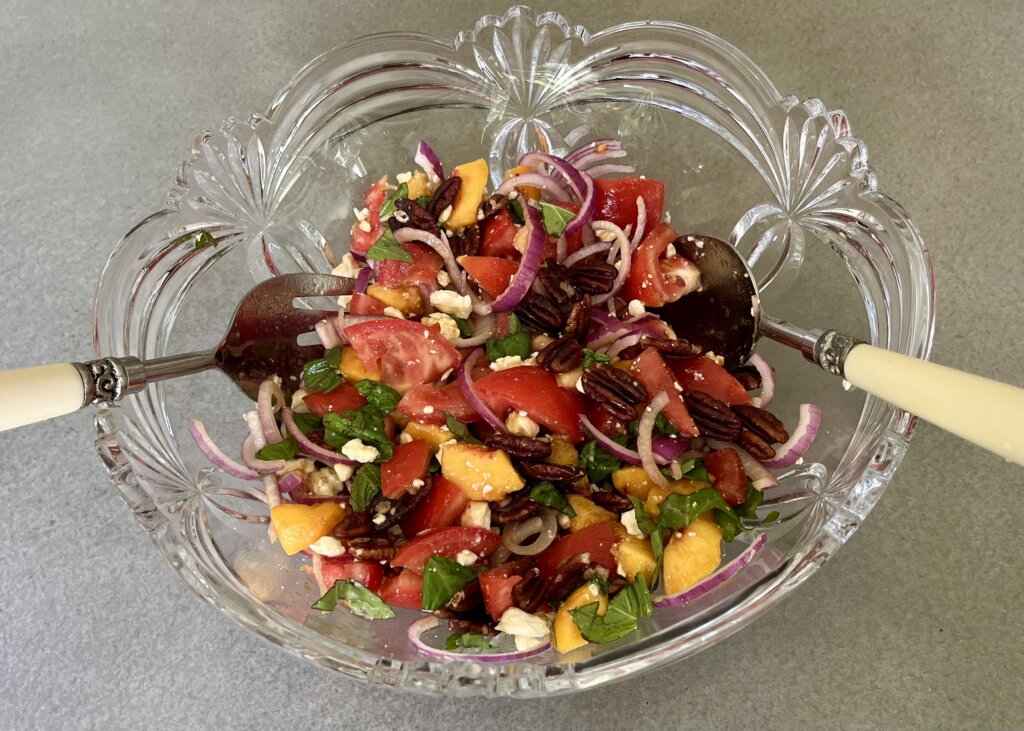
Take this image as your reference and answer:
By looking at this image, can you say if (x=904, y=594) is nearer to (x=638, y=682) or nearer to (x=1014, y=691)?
(x=1014, y=691)

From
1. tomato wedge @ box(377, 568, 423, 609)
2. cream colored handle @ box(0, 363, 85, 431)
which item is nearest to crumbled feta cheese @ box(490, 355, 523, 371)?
tomato wedge @ box(377, 568, 423, 609)

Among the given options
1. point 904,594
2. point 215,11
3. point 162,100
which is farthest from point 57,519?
point 904,594

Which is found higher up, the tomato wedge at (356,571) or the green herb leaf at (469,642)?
the tomato wedge at (356,571)

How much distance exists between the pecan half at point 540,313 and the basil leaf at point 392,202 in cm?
36

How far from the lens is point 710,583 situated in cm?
150

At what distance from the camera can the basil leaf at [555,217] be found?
5.52 feet

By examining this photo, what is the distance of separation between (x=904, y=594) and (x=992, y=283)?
0.79 meters

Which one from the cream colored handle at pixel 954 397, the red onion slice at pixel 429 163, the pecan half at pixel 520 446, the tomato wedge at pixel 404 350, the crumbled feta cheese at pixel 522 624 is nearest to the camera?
the cream colored handle at pixel 954 397

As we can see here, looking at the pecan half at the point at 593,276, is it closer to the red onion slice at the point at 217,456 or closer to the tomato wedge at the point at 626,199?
the tomato wedge at the point at 626,199

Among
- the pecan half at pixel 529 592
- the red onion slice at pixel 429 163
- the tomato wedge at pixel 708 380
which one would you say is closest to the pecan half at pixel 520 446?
the pecan half at pixel 529 592

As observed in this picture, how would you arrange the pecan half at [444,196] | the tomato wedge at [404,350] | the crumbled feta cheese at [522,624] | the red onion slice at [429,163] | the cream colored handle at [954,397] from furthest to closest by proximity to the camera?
1. the red onion slice at [429,163]
2. the pecan half at [444,196]
3. the tomato wedge at [404,350]
4. the crumbled feta cheese at [522,624]
5. the cream colored handle at [954,397]

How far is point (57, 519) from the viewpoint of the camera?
197cm

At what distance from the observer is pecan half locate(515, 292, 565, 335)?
1.65 metres

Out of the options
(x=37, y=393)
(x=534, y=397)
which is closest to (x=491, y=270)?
(x=534, y=397)
